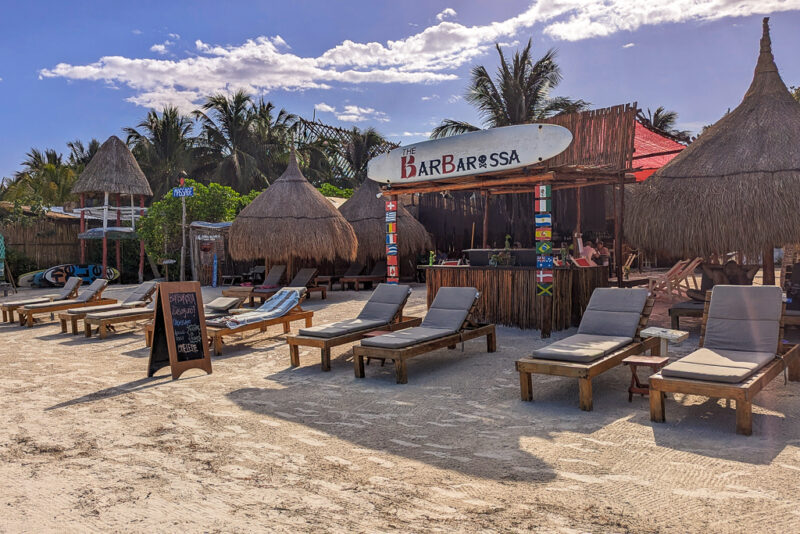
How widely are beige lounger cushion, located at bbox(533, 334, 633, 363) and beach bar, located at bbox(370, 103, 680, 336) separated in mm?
2498

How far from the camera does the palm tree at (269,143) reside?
32781 mm

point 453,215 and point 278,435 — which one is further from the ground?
point 453,215

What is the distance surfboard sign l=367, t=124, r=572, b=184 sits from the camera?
25.4ft

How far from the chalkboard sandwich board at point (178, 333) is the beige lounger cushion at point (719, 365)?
4524 mm

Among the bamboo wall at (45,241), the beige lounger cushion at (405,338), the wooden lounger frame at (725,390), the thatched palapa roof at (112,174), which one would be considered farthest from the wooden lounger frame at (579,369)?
the bamboo wall at (45,241)

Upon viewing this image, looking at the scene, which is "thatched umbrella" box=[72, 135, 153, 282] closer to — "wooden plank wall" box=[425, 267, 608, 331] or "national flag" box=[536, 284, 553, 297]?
"wooden plank wall" box=[425, 267, 608, 331]

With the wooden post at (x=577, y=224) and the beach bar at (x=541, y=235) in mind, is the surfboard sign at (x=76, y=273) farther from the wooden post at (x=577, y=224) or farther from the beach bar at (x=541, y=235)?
the wooden post at (x=577, y=224)

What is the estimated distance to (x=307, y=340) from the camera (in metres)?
6.40

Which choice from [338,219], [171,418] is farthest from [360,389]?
[338,219]

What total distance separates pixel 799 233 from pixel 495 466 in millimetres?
6267

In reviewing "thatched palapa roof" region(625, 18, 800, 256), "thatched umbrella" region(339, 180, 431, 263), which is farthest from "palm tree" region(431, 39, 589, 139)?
"thatched palapa roof" region(625, 18, 800, 256)

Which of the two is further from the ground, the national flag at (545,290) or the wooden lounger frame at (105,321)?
the national flag at (545,290)

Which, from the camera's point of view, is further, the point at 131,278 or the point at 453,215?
the point at 131,278

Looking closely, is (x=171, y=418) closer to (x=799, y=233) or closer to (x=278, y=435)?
(x=278, y=435)
